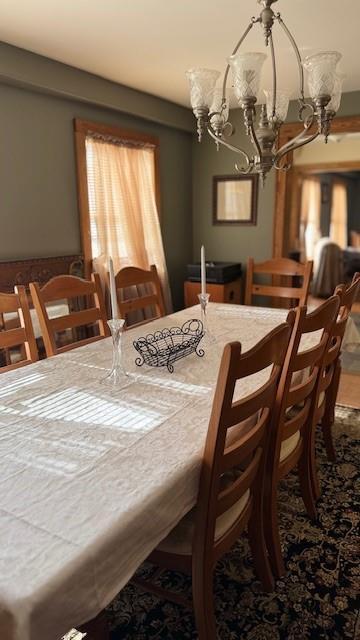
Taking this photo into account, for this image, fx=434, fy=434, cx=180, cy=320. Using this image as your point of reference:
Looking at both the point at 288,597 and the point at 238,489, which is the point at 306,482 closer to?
the point at 288,597

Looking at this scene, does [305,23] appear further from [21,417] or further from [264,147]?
[21,417]

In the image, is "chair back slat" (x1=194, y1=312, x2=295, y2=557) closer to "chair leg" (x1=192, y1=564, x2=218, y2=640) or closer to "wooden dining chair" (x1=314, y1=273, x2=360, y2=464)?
"chair leg" (x1=192, y1=564, x2=218, y2=640)

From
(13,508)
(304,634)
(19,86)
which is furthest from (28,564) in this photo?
(19,86)

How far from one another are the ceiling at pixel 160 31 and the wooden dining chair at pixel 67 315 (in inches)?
54.2

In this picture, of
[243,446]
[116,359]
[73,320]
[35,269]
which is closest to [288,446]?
[243,446]

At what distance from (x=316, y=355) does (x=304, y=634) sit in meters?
0.88

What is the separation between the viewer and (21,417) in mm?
1296

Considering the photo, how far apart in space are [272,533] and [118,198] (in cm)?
310

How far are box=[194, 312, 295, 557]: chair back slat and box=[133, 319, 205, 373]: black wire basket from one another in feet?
1.68

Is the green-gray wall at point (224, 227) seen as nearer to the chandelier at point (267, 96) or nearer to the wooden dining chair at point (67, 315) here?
the chandelier at point (267, 96)

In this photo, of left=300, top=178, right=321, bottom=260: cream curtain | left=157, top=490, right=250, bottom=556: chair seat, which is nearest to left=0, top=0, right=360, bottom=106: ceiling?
left=157, top=490, right=250, bottom=556: chair seat

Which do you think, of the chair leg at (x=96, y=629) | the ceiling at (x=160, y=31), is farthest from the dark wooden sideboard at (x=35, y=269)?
the chair leg at (x=96, y=629)

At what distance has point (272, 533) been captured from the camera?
154 cm

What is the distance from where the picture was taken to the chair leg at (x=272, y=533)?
5.00ft
